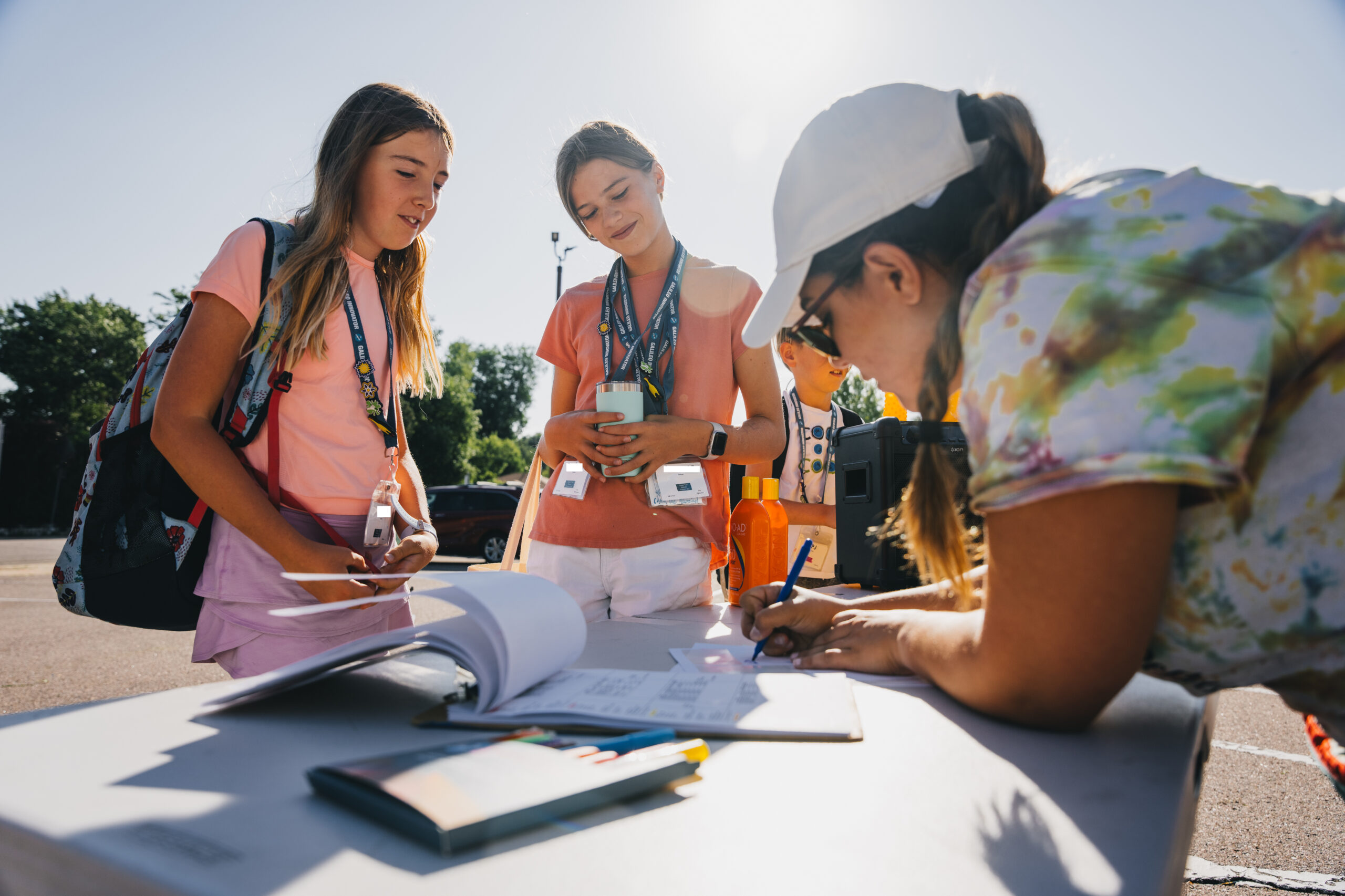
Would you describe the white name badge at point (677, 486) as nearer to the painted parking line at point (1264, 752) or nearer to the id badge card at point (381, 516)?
the id badge card at point (381, 516)

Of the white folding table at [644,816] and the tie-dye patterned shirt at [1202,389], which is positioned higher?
the tie-dye patterned shirt at [1202,389]

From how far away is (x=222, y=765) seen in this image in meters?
0.71

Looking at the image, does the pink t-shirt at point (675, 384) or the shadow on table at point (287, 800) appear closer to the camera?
the shadow on table at point (287, 800)

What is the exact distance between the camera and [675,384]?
2.24 m

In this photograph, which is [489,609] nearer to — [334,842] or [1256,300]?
[334,842]

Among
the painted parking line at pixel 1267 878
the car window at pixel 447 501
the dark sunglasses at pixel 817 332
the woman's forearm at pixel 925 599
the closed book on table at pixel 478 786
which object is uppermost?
the dark sunglasses at pixel 817 332

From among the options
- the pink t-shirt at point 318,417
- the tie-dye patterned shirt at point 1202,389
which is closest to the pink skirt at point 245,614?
the pink t-shirt at point 318,417

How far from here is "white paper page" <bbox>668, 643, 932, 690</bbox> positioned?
115cm

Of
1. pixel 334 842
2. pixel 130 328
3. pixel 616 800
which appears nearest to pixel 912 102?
pixel 616 800

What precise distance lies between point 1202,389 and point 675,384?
1.63m

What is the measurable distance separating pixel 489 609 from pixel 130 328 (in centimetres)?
3887

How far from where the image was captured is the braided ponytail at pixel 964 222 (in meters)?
0.97

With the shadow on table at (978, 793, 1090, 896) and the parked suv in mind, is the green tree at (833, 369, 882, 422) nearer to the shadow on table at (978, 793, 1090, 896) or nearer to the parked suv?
the parked suv

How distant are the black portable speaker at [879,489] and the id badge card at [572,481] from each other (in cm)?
92
